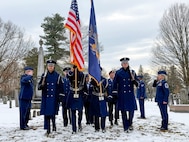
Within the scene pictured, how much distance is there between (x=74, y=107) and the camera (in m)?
7.85

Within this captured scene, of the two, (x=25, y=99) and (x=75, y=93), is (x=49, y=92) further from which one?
(x=25, y=99)

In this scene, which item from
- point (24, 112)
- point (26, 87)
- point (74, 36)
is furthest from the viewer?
point (26, 87)

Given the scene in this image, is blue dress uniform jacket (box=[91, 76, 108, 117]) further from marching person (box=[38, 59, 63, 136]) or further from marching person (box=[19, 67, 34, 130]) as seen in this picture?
marching person (box=[19, 67, 34, 130])

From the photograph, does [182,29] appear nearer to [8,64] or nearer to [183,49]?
[183,49]

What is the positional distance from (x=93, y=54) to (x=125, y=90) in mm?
1538

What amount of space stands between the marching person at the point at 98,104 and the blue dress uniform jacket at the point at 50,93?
1.16 m

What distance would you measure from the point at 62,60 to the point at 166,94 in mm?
33057

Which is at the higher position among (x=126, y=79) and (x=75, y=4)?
(x=75, y=4)

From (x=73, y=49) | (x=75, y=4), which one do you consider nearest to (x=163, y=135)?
(x=73, y=49)

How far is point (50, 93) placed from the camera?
7746mm

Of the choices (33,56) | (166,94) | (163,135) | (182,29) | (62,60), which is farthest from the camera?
(33,56)

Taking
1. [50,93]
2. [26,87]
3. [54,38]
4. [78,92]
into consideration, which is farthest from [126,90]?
[54,38]

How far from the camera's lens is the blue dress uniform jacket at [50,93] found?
7639 mm

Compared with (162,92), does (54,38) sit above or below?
above
